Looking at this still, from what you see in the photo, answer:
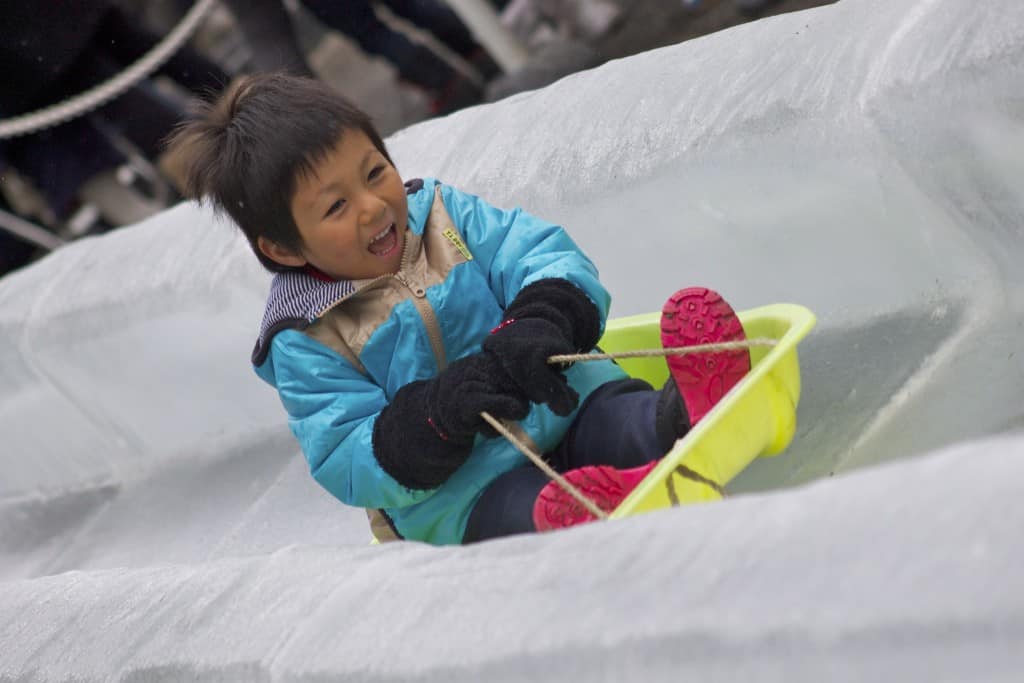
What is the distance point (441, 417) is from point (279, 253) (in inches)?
9.4

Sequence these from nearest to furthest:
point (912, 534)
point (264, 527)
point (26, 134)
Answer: point (912, 534), point (264, 527), point (26, 134)

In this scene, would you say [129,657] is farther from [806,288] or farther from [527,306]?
[806,288]

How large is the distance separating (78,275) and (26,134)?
693 mm

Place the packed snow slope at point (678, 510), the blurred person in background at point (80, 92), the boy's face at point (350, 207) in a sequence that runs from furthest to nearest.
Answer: the blurred person in background at point (80, 92) → the boy's face at point (350, 207) → the packed snow slope at point (678, 510)

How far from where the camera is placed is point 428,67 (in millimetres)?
2756

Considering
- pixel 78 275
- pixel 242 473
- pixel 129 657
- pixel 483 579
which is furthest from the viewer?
pixel 78 275

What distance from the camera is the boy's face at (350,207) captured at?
1059 mm

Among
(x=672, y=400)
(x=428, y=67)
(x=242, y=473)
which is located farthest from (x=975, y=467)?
(x=428, y=67)

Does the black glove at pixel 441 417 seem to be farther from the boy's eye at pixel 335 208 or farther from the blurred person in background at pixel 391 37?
the blurred person in background at pixel 391 37

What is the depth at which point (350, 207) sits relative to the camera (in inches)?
42.1

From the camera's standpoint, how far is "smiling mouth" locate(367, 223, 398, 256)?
1104mm

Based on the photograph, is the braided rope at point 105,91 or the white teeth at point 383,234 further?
the braided rope at point 105,91

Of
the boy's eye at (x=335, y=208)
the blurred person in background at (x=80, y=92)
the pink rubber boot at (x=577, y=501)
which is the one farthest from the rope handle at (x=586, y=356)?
the blurred person in background at (x=80, y=92)

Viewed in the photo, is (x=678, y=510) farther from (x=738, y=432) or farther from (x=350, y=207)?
(x=350, y=207)
